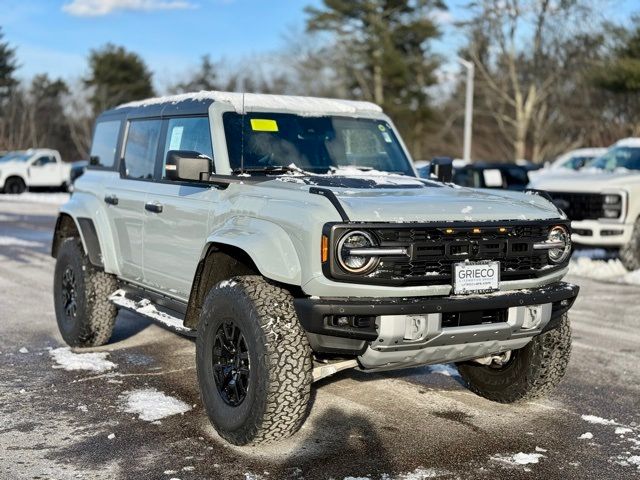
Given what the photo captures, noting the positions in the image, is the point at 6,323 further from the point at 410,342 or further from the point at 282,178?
the point at 410,342

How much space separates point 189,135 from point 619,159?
918 cm

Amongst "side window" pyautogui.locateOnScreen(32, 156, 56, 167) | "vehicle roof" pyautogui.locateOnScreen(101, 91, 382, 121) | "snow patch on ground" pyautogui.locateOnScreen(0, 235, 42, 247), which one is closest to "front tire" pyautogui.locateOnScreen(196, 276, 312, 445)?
"vehicle roof" pyautogui.locateOnScreen(101, 91, 382, 121)

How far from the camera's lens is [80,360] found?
6.30 meters

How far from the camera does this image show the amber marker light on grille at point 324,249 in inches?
157

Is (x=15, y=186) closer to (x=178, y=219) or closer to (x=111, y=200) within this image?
(x=111, y=200)

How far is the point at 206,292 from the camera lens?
5.00 metres

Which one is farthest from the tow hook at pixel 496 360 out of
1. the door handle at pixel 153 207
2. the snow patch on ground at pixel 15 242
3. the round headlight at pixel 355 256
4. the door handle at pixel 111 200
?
the snow patch on ground at pixel 15 242

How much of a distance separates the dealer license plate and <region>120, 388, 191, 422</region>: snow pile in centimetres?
197

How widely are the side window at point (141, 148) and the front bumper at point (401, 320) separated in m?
2.44

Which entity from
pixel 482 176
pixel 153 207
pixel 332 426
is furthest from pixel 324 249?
pixel 482 176

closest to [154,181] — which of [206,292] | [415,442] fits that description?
[206,292]

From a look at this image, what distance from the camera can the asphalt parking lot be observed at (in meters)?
4.16

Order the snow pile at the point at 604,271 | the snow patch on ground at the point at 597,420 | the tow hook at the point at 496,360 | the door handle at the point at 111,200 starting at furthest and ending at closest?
1. the snow pile at the point at 604,271
2. the door handle at the point at 111,200
3. the tow hook at the point at 496,360
4. the snow patch on ground at the point at 597,420

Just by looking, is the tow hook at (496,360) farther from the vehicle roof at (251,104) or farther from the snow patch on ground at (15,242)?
the snow patch on ground at (15,242)
